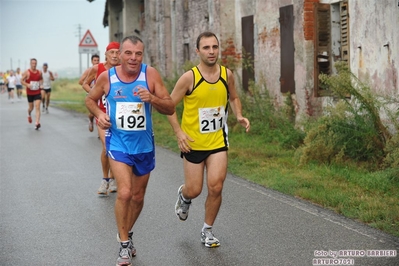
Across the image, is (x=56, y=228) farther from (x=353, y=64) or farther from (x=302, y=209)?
(x=353, y=64)

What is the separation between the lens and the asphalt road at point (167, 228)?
6.65 metres

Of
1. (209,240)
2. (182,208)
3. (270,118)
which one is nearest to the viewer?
(209,240)

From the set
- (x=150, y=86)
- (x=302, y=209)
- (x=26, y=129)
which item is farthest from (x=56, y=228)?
(x=26, y=129)

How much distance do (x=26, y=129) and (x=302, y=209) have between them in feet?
46.2

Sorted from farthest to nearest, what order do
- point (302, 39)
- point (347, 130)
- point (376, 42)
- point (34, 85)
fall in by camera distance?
1. point (34, 85)
2. point (302, 39)
3. point (376, 42)
4. point (347, 130)

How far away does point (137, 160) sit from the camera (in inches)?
268

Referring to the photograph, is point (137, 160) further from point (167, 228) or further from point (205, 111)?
point (167, 228)

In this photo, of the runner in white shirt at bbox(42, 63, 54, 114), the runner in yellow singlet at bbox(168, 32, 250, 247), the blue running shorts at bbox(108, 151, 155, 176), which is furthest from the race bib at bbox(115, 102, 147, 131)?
the runner in white shirt at bbox(42, 63, 54, 114)

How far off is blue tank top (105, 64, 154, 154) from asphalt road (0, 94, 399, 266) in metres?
1.01

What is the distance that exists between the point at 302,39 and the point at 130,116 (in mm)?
9150

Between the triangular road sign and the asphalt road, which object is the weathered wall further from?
the triangular road sign

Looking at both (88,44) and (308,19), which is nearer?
(308,19)

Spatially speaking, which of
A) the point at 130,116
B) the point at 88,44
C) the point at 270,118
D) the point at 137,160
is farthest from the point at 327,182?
the point at 88,44

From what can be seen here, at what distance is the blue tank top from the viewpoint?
6684 millimetres
